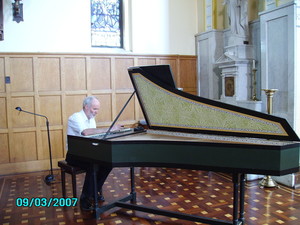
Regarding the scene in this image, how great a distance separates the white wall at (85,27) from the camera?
17.3ft

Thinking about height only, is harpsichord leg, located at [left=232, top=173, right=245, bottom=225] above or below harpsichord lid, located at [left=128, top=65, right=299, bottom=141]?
below

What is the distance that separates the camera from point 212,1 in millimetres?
6043

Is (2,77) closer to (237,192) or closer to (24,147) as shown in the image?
(24,147)

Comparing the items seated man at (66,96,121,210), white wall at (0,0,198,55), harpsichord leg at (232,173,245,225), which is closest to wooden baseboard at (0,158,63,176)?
white wall at (0,0,198,55)

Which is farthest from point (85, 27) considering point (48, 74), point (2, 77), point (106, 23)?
point (2, 77)

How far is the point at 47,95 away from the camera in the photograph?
541cm

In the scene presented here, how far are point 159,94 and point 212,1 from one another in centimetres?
362

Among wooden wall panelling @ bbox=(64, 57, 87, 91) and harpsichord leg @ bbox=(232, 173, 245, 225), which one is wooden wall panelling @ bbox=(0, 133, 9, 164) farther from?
harpsichord leg @ bbox=(232, 173, 245, 225)

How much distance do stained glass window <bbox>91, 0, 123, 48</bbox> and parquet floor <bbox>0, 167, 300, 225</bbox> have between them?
2458 mm

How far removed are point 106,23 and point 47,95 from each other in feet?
5.76

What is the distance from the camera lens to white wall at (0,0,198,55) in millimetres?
5266

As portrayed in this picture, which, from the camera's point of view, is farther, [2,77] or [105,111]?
[105,111]

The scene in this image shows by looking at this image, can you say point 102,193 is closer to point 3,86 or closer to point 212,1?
point 3,86

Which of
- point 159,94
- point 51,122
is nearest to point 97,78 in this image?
point 51,122
